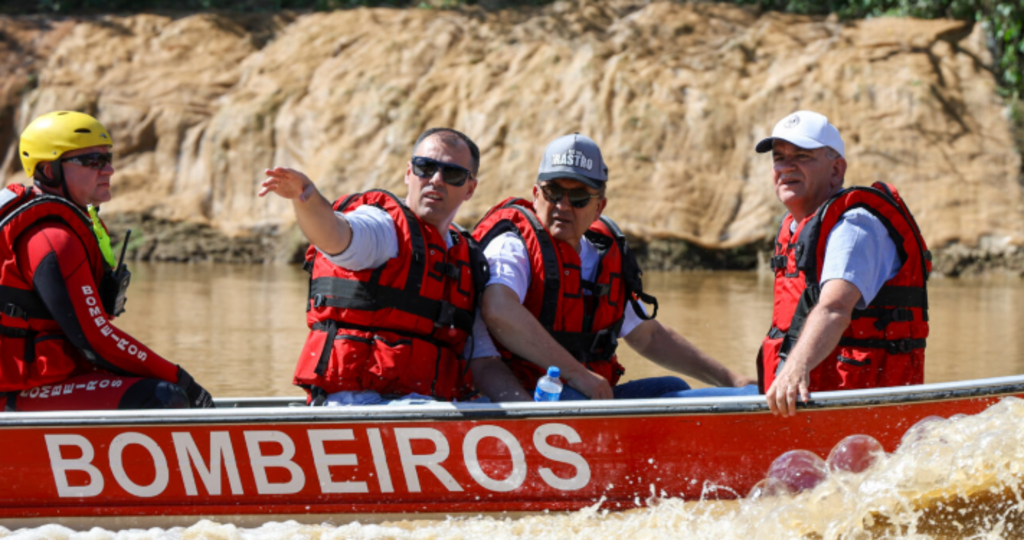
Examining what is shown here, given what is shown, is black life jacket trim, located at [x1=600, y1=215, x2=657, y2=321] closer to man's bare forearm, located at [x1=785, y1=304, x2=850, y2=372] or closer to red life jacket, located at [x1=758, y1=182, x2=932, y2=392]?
red life jacket, located at [x1=758, y1=182, x2=932, y2=392]

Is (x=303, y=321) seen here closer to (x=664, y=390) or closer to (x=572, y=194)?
(x=664, y=390)

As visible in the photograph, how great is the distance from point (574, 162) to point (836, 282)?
3.92 feet

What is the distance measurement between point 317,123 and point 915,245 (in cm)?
1645

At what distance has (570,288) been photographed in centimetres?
446

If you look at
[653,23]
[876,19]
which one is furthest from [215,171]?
[876,19]

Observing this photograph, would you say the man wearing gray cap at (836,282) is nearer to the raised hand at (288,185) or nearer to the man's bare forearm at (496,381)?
the man's bare forearm at (496,381)

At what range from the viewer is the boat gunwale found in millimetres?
3793

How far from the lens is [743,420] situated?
153 inches

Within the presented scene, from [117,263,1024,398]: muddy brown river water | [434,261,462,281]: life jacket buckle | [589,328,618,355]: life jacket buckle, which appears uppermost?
[434,261,462,281]: life jacket buckle

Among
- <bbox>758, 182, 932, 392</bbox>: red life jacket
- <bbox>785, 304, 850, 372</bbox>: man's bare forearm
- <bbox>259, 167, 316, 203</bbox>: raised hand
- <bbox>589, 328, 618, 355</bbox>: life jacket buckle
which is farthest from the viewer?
<bbox>589, 328, 618, 355</bbox>: life jacket buckle

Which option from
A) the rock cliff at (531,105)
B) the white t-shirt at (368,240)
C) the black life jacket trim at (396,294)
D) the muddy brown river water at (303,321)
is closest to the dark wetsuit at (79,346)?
the black life jacket trim at (396,294)

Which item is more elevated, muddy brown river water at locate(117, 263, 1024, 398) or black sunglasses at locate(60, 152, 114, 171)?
black sunglasses at locate(60, 152, 114, 171)

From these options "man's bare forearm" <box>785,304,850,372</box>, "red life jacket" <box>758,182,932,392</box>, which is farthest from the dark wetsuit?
"red life jacket" <box>758,182,932,392</box>

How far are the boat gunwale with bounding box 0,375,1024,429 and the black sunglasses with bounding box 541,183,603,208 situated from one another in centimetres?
96
